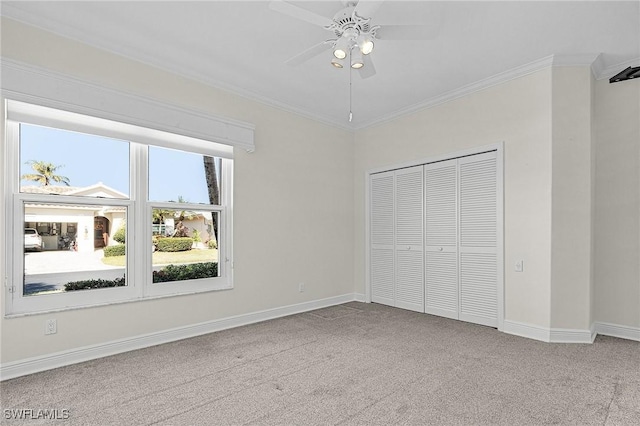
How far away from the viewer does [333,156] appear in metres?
5.04

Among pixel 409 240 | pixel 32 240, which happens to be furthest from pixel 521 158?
pixel 32 240

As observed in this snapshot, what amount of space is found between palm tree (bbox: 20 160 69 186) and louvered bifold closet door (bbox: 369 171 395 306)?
3741mm

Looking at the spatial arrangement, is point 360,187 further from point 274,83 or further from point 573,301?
point 573,301

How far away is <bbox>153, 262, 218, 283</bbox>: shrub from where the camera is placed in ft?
11.3

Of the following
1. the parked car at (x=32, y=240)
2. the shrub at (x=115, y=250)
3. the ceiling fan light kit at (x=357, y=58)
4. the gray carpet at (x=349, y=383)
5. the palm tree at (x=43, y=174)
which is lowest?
the gray carpet at (x=349, y=383)

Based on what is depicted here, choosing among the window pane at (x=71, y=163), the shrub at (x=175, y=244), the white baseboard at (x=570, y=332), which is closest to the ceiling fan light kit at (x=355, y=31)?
the window pane at (x=71, y=163)

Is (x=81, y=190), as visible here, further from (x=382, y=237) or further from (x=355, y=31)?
(x=382, y=237)

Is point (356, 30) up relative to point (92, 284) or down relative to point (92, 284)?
up

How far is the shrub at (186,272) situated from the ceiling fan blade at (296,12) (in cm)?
263

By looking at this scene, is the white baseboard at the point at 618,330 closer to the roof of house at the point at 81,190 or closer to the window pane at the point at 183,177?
the window pane at the point at 183,177

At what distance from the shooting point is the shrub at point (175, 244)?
11.4ft

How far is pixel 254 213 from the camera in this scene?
4.10 meters

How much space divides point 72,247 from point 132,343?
3.30ft

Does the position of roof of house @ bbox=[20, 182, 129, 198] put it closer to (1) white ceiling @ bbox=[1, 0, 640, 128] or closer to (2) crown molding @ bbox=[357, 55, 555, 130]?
(1) white ceiling @ bbox=[1, 0, 640, 128]
